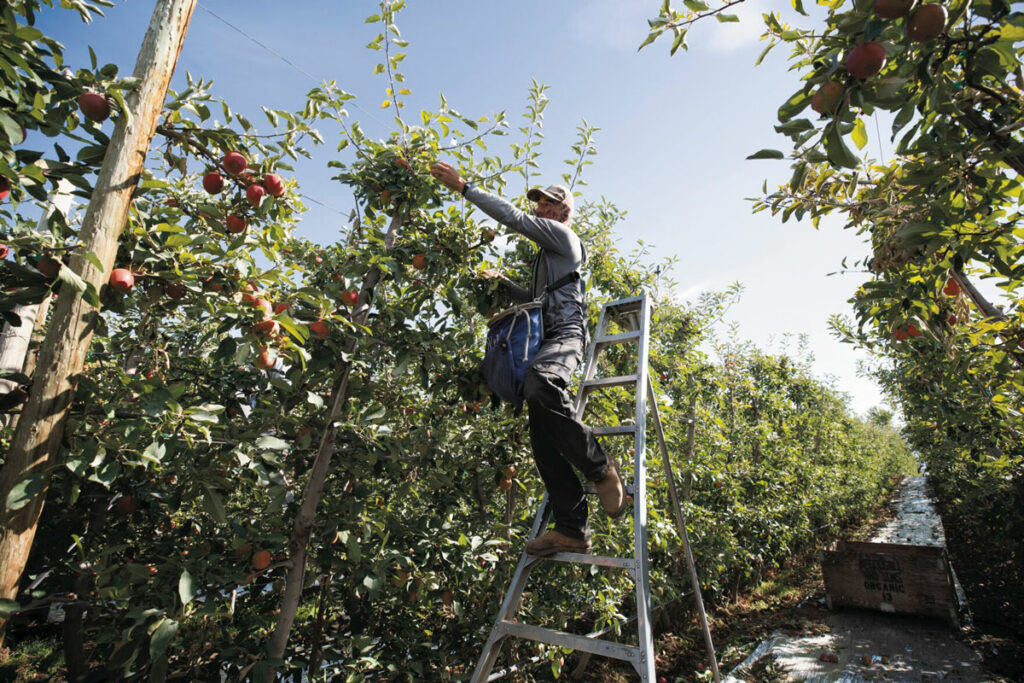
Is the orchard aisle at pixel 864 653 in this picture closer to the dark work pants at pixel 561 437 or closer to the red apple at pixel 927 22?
the dark work pants at pixel 561 437

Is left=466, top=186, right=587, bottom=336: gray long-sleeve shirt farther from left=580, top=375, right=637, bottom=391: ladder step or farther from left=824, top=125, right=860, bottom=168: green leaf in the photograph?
left=824, top=125, right=860, bottom=168: green leaf

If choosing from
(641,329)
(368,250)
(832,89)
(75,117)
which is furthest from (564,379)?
(75,117)

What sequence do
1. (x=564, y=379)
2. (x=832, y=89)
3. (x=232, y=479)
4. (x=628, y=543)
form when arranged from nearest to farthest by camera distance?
(x=832, y=89)
(x=232, y=479)
(x=564, y=379)
(x=628, y=543)

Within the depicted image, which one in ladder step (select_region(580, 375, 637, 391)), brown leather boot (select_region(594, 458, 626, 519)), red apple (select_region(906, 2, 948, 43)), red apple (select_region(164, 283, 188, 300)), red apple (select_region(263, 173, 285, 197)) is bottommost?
brown leather boot (select_region(594, 458, 626, 519))

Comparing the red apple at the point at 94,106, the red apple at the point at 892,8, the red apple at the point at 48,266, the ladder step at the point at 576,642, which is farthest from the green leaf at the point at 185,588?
the red apple at the point at 892,8

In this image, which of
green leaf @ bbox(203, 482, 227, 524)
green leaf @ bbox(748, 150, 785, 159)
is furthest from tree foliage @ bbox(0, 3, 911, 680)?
green leaf @ bbox(748, 150, 785, 159)

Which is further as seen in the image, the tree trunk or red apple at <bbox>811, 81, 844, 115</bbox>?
the tree trunk

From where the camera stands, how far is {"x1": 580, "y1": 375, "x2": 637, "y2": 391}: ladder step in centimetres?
243

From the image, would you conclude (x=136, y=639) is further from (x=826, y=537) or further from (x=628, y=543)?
(x=826, y=537)

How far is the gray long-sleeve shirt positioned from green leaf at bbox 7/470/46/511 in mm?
1705

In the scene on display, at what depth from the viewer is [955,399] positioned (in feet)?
15.0

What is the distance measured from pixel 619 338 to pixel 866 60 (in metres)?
1.69

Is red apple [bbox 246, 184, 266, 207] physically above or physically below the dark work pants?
above

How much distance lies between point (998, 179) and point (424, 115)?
7.21 ft
